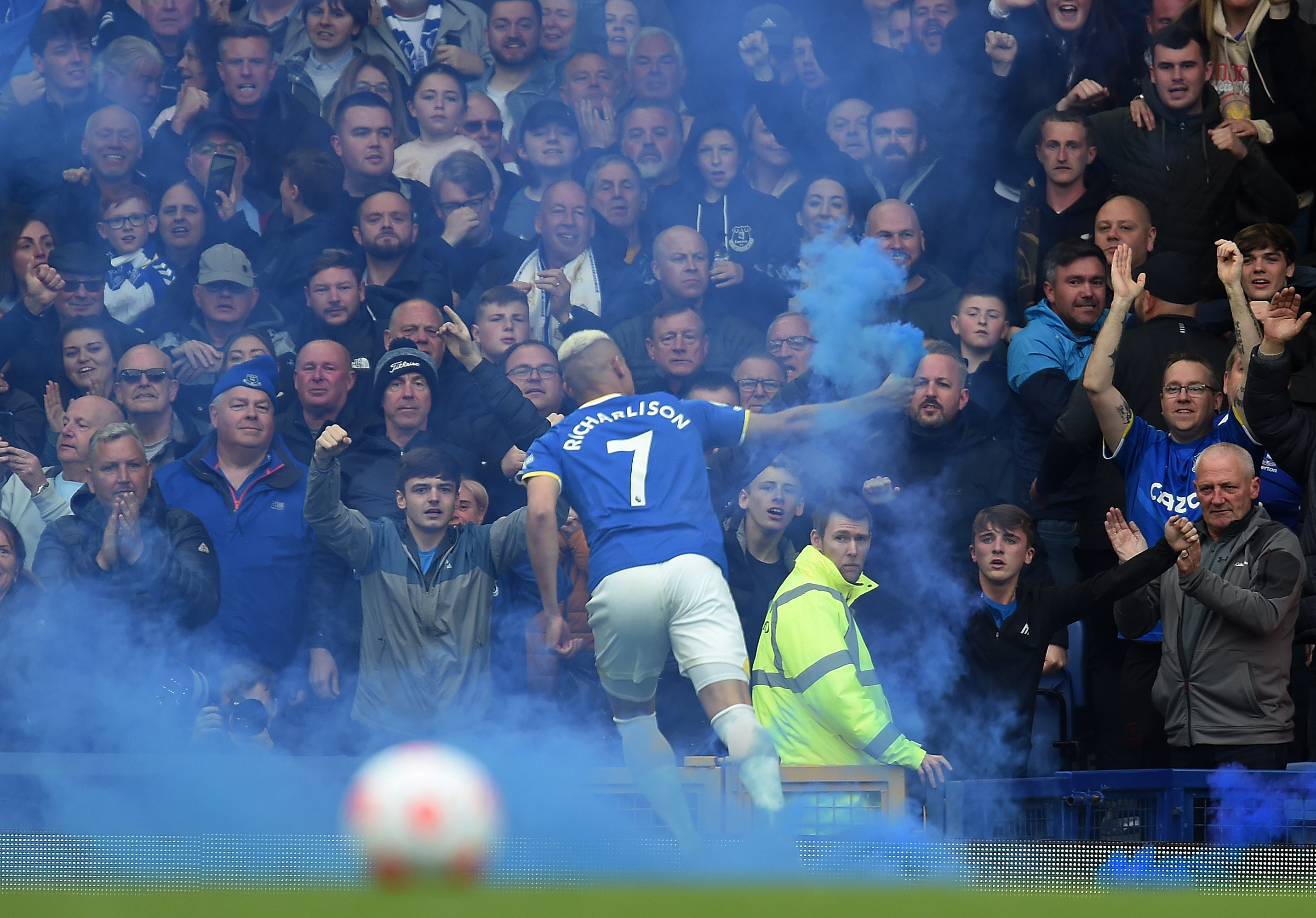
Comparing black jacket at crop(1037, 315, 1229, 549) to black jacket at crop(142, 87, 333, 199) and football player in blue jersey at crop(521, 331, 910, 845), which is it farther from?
black jacket at crop(142, 87, 333, 199)

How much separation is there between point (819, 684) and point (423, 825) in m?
1.79

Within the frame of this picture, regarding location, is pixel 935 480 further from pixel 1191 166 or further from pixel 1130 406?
pixel 1191 166

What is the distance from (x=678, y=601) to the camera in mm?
4863

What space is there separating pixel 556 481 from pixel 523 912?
8.98ft

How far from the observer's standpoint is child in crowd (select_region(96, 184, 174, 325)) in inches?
268

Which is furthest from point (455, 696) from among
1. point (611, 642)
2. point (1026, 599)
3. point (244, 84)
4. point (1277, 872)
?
point (244, 84)

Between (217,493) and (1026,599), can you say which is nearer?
(1026,599)

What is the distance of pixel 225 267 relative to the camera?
263 inches

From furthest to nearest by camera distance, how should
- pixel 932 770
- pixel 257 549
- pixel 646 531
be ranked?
pixel 257 549 → pixel 646 531 → pixel 932 770

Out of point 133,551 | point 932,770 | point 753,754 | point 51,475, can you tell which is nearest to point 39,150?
point 51,475

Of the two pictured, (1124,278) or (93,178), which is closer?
(1124,278)

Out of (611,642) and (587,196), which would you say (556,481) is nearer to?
(611,642)

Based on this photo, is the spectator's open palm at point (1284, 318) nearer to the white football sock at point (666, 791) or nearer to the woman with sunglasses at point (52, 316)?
the white football sock at point (666, 791)

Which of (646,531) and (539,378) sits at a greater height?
(539,378)
